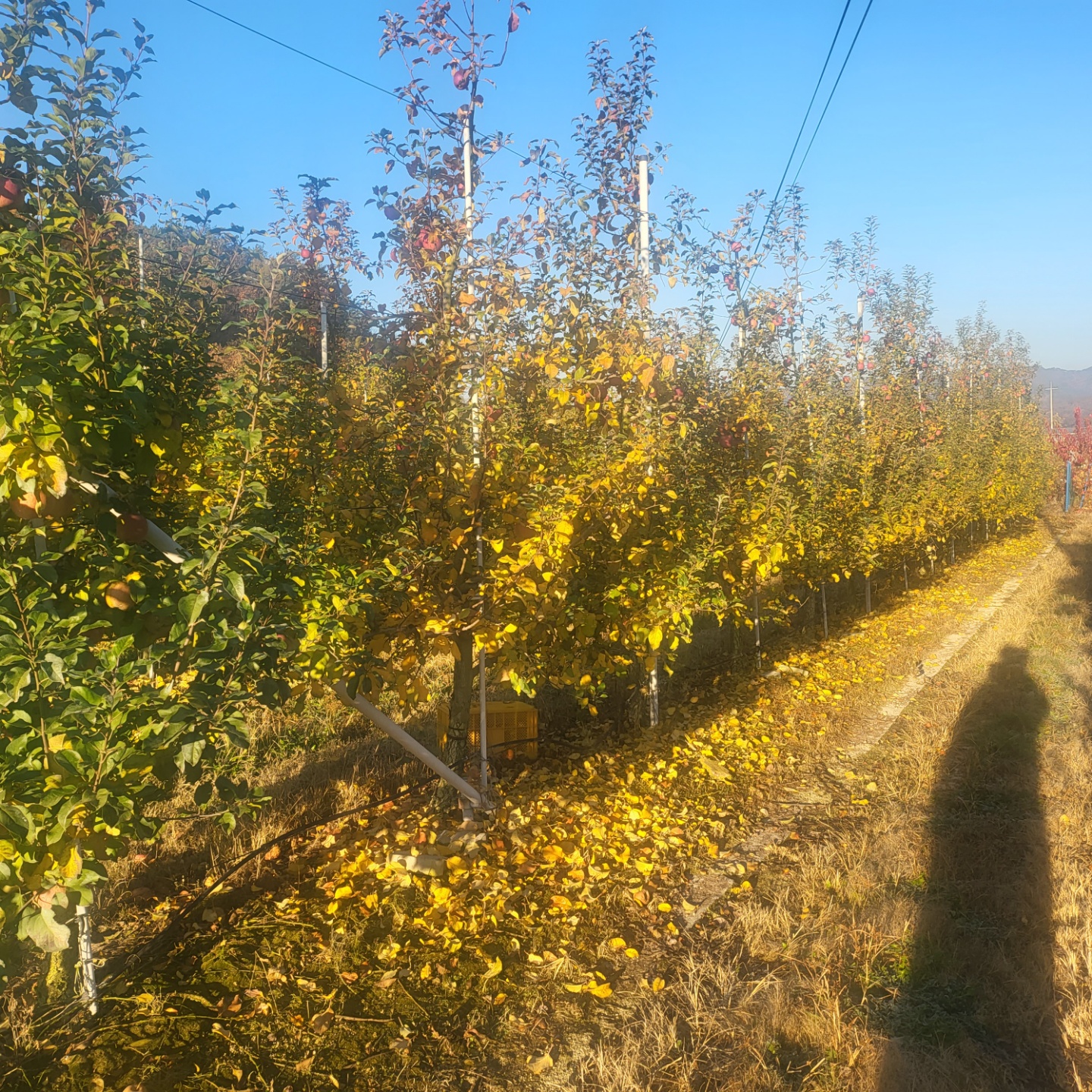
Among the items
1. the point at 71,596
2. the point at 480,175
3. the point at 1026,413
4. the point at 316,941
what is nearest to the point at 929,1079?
the point at 316,941

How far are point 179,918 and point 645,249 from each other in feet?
20.0

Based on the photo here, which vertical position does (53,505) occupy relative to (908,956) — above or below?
above

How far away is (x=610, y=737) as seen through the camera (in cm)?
641

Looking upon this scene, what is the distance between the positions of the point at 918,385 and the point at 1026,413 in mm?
7624

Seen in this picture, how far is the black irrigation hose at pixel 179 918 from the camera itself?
2.98 metres

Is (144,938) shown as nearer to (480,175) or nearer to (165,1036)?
(165,1036)

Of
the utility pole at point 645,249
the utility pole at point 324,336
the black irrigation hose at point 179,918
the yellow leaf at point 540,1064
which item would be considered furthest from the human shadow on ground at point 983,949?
the utility pole at point 324,336

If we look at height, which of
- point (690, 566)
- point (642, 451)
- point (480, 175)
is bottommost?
point (690, 566)

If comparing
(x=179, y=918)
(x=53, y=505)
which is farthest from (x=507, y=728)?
(x=53, y=505)

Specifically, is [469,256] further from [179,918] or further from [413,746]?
[179,918]

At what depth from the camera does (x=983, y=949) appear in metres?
3.39

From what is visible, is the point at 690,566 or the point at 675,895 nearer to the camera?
the point at 675,895

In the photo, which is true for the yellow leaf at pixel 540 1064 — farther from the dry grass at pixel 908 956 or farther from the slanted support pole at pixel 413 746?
the slanted support pole at pixel 413 746

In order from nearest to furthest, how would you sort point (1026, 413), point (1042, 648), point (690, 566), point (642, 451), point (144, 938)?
point (144, 938), point (642, 451), point (690, 566), point (1042, 648), point (1026, 413)
